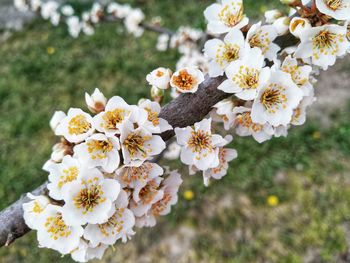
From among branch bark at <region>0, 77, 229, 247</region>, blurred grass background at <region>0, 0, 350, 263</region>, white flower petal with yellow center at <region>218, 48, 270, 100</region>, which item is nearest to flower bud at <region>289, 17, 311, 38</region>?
white flower petal with yellow center at <region>218, 48, 270, 100</region>

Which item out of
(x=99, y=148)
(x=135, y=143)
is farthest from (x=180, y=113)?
(x=99, y=148)

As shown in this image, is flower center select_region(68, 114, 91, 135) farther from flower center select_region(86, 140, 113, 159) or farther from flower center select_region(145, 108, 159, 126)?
flower center select_region(145, 108, 159, 126)

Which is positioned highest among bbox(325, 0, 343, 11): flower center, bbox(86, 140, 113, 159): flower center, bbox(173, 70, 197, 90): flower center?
bbox(325, 0, 343, 11): flower center

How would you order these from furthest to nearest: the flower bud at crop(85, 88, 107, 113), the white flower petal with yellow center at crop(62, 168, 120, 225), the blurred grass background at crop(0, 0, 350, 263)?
the blurred grass background at crop(0, 0, 350, 263) → the flower bud at crop(85, 88, 107, 113) → the white flower petal with yellow center at crop(62, 168, 120, 225)

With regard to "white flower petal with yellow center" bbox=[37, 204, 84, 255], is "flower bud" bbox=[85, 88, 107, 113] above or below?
above

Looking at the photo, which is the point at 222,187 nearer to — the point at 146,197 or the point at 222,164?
the point at 222,164

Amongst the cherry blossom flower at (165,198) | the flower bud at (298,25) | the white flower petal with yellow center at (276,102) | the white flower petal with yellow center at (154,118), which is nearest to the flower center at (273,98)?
the white flower petal with yellow center at (276,102)

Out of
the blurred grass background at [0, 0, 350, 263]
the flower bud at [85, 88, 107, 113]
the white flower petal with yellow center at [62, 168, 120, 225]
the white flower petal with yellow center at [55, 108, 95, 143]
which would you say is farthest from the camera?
the blurred grass background at [0, 0, 350, 263]
